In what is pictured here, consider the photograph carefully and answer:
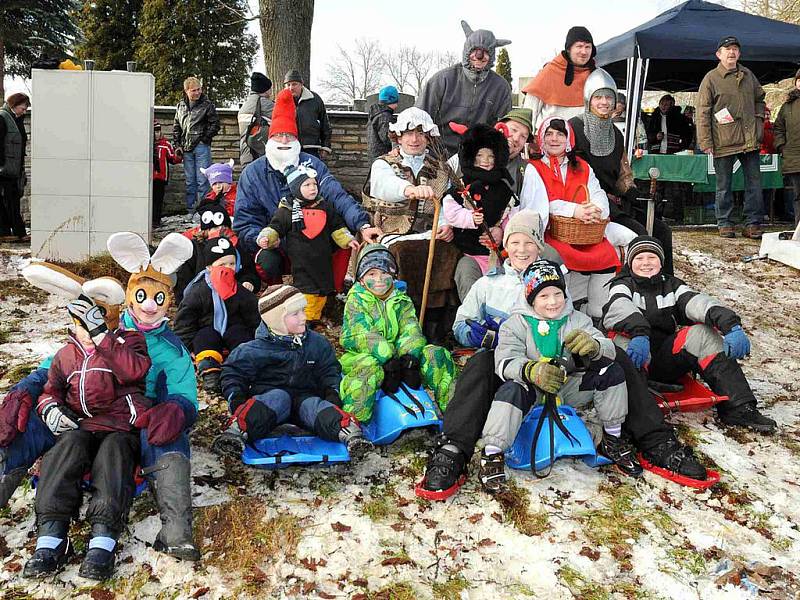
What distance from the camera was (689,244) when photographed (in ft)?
26.9

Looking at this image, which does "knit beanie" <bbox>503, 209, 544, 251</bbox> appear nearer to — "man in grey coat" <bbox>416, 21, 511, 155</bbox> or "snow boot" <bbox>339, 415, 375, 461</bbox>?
"snow boot" <bbox>339, 415, 375, 461</bbox>

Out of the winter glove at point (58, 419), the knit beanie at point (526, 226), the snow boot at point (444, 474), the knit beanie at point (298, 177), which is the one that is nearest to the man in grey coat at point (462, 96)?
the knit beanie at point (298, 177)

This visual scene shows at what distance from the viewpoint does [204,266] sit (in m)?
4.88

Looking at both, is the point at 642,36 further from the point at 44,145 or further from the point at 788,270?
the point at 44,145

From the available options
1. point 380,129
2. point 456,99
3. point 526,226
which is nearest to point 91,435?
point 526,226

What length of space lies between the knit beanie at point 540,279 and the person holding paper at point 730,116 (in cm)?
565

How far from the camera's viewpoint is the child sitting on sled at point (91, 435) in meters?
2.60

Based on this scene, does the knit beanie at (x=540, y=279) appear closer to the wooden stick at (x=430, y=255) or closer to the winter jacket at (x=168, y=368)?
the wooden stick at (x=430, y=255)

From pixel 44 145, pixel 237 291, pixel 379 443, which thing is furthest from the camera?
pixel 44 145

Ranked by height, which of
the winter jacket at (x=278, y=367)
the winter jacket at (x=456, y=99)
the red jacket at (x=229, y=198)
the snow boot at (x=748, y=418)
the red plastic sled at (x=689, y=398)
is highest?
the winter jacket at (x=456, y=99)

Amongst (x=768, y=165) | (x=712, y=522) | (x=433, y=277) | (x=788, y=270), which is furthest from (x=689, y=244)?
(x=712, y=522)

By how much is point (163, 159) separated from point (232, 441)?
6.83 meters

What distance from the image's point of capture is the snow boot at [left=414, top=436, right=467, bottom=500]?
317 cm

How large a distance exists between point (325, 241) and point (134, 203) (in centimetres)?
287
